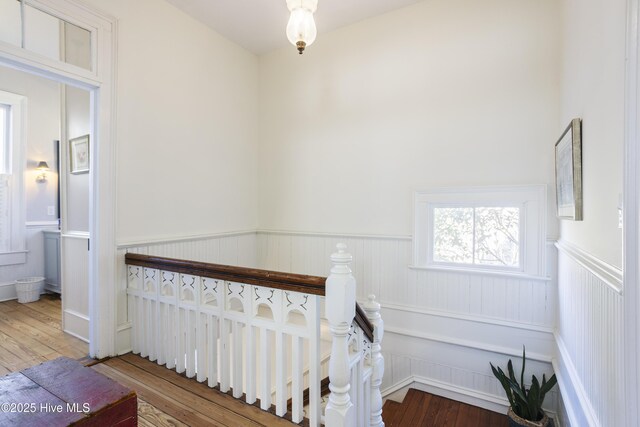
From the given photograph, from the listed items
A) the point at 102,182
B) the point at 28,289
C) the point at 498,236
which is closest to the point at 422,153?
the point at 498,236

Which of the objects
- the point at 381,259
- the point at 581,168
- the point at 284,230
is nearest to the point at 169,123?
the point at 284,230

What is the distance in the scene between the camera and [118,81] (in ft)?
8.14

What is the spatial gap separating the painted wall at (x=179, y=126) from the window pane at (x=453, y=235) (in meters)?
2.27

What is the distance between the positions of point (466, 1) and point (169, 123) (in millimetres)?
2996

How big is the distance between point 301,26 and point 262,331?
1926 millimetres

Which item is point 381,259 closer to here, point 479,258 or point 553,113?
point 479,258

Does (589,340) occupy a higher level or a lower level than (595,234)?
lower

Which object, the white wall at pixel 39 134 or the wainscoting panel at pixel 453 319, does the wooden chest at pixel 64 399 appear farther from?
the white wall at pixel 39 134

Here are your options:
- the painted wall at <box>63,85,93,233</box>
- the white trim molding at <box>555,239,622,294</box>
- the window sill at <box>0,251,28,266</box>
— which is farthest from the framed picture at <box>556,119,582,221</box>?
the window sill at <box>0,251,28,266</box>

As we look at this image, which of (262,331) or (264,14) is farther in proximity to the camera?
(264,14)

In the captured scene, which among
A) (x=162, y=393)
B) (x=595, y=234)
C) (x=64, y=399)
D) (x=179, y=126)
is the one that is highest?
(x=179, y=126)

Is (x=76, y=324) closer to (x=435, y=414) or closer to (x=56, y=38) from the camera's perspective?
(x=56, y=38)

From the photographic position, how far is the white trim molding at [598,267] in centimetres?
114

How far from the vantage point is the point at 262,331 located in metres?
1.75
